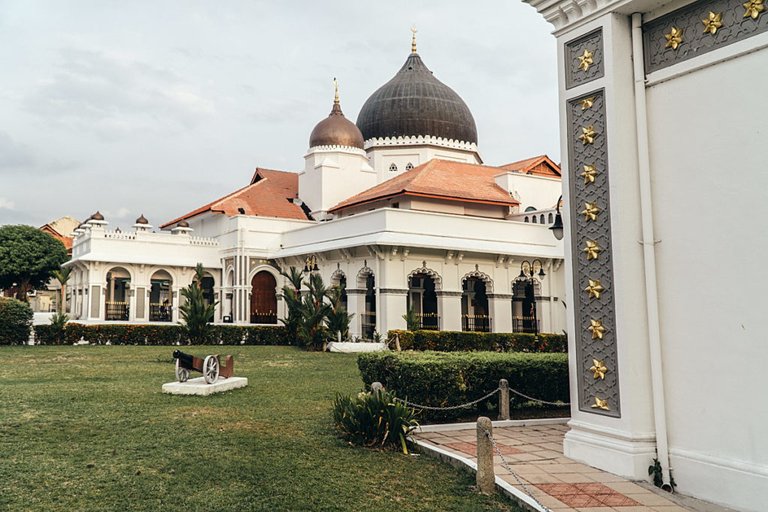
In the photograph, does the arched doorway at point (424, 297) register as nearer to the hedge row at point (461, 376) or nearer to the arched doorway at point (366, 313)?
the arched doorway at point (366, 313)

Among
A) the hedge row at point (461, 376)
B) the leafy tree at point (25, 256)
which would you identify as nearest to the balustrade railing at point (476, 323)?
the hedge row at point (461, 376)

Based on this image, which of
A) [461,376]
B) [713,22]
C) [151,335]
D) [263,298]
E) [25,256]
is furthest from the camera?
[25,256]

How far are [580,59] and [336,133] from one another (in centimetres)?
2389

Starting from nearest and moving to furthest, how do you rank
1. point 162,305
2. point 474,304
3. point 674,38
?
point 674,38
point 474,304
point 162,305

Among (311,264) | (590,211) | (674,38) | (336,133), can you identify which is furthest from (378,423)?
(336,133)

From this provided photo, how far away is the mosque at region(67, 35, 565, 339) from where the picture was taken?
22.4m

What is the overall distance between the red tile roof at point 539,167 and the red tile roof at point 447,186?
2100 mm

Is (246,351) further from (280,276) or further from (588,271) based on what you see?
(588,271)

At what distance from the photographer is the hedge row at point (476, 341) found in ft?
59.8

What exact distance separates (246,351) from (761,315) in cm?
Result: 1520

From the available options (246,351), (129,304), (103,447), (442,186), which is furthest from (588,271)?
(129,304)

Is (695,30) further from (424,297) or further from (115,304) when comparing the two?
(115,304)

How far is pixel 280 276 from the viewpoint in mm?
28047

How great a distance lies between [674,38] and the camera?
5.98m
